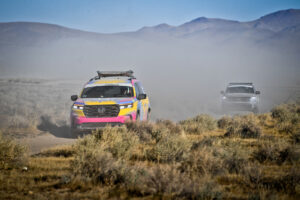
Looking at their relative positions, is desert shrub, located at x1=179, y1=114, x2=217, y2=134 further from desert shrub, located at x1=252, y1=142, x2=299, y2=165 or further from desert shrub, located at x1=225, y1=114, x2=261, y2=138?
desert shrub, located at x1=252, y1=142, x2=299, y2=165

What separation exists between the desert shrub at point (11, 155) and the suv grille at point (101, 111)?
3.83 meters

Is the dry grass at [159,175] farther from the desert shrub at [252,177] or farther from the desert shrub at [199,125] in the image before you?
the desert shrub at [199,125]

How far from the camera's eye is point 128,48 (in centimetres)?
18338

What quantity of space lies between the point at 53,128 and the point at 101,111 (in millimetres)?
5123

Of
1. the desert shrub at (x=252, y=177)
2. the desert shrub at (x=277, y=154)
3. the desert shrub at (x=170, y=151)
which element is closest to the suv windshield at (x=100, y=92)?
the desert shrub at (x=170, y=151)

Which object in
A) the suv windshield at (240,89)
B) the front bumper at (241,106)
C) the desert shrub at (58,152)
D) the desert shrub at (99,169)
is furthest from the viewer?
the suv windshield at (240,89)

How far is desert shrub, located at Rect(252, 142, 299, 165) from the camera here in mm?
7445

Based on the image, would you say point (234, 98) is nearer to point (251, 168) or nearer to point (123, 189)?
point (251, 168)

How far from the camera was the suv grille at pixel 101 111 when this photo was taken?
1108cm

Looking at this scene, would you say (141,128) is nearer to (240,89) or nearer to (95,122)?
(95,122)

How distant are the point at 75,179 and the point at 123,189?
35.4 inches

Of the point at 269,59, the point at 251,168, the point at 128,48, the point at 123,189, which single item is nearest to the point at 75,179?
the point at 123,189

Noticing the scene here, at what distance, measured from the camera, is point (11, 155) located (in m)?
7.16

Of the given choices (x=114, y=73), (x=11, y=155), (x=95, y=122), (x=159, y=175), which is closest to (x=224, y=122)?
(x=114, y=73)
